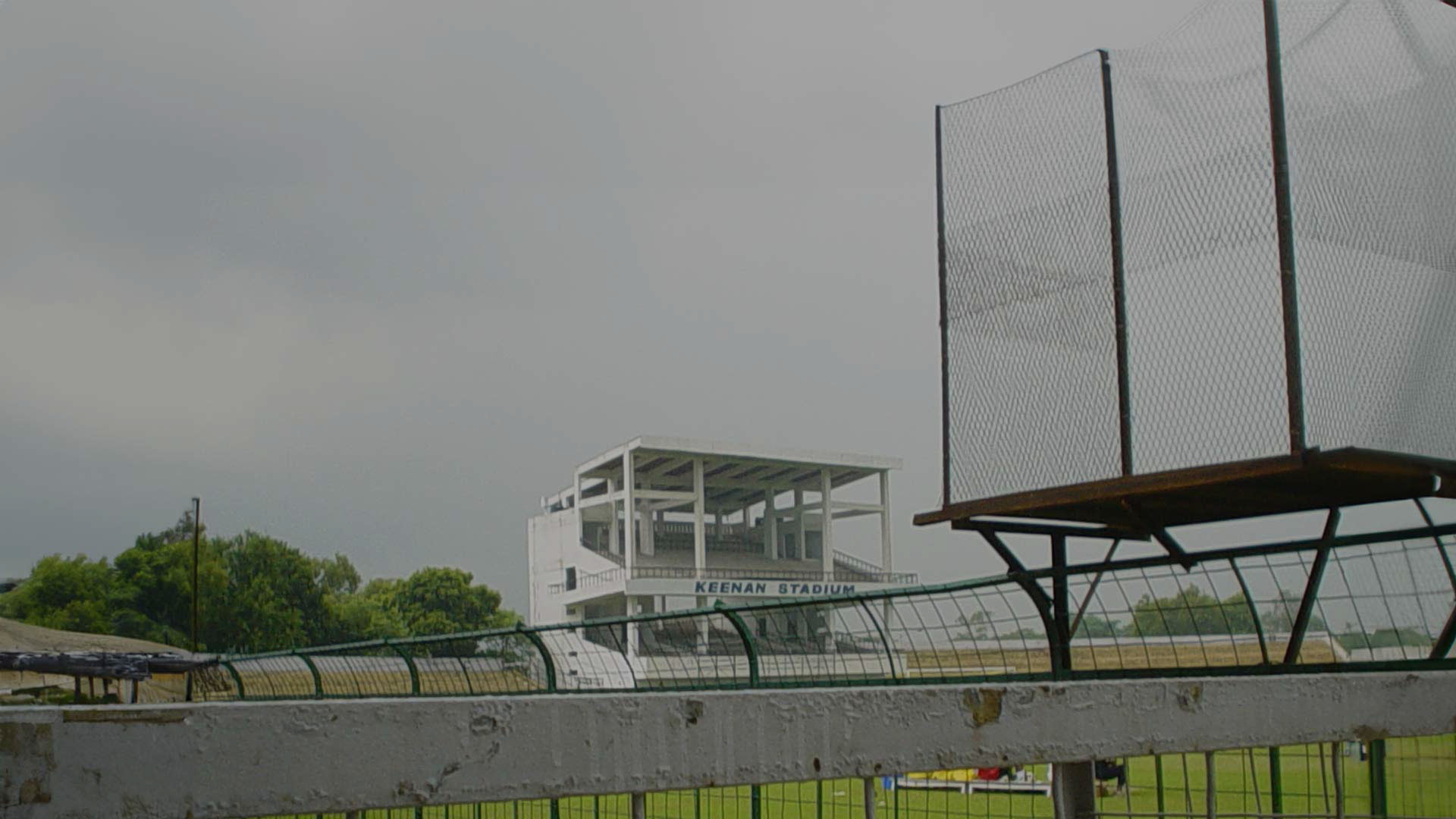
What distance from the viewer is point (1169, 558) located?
596 centimetres

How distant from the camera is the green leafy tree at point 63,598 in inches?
3282

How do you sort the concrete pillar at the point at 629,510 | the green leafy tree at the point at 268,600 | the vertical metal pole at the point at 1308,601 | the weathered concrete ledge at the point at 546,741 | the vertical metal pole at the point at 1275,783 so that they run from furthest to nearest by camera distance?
the green leafy tree at the point at 268,600, the concrete pillar at the point at 629,510, the vertical metal pole at the point at 1308,601, the vertical metal pole at the point at 1275,783, the weathered concrete ledge at the point at 546,741

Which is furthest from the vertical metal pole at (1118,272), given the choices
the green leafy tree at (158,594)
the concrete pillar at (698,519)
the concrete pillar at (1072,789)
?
the green leafy tree at (158,594)

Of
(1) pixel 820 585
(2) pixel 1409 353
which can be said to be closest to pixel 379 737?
(2) pixel 1409 353

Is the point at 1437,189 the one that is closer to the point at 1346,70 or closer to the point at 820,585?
the point at 1346,70

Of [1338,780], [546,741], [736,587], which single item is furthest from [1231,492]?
[736,587]

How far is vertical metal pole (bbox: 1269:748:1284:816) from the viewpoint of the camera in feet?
10.1

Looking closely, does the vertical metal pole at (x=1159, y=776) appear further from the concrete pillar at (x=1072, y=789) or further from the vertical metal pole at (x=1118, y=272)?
the vertical metal pole at (x=1118, y=272)

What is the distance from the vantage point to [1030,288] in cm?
686

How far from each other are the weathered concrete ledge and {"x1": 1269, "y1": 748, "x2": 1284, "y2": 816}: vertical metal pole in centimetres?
142

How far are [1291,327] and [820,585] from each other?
283ft

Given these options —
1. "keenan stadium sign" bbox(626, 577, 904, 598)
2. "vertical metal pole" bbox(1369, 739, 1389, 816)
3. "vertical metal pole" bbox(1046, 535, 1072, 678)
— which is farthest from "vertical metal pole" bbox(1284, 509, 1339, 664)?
"keenan stadium sign" bbox(626, 577, 904, 598)

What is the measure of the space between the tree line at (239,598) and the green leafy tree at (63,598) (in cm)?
7

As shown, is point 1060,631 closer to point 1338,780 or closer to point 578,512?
point 1338,780
